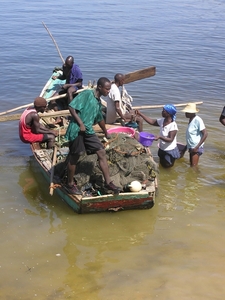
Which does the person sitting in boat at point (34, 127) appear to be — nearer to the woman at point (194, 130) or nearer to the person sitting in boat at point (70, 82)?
the person sitting in boat at point (70, 82)

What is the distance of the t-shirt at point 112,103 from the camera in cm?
746

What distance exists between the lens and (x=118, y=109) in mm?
7512

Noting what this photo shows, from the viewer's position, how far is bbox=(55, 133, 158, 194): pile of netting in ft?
19.2

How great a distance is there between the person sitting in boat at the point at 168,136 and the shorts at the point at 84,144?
4.94 feet

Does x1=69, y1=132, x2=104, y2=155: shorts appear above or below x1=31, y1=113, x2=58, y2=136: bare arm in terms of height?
above

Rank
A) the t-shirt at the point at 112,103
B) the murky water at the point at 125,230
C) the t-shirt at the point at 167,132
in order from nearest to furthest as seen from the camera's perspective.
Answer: the murky water at the point at 125,230 < the t-shirt at the point at 167,132 < the t-shirt at the point at 112,103

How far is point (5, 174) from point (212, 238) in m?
3.83

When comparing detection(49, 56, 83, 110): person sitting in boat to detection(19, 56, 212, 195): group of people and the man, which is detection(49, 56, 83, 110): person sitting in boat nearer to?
detection(19, 56, 212, 195): group of people

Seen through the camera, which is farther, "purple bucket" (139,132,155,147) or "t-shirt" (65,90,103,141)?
"purple bucket" (139,132,155,147)

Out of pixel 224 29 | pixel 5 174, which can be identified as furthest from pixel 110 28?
pixel 5 174

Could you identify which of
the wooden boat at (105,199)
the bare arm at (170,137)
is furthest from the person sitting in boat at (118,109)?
the wooden boat at (105,199)

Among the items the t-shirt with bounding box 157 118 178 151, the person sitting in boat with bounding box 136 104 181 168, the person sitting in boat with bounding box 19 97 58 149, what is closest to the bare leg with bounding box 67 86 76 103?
the person sitting in boat with bounding box 19 97 58 149

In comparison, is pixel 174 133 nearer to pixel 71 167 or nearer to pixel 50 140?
pixel 71 167

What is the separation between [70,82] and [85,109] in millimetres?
3640
